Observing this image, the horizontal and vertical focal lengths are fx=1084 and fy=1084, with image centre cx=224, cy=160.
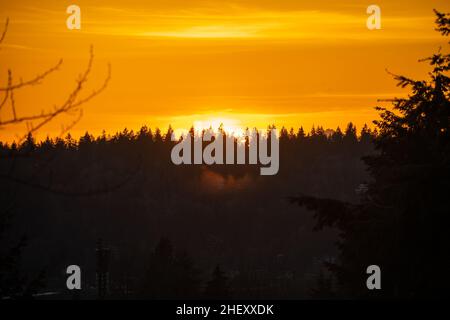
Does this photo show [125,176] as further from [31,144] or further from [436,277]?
[436,277]

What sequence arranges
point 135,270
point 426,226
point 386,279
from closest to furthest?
point 426,226
point 386,279
point 135,270

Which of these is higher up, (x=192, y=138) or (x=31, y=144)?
(x=192, y=138)

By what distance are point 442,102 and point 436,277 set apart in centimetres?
246

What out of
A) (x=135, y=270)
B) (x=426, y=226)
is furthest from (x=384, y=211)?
(x=135, y=270)

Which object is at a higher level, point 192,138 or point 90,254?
point 192,138

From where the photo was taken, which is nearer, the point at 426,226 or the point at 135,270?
the point at 426,226

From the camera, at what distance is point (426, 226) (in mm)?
14352

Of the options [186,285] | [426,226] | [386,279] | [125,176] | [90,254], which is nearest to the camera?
[125,176]
